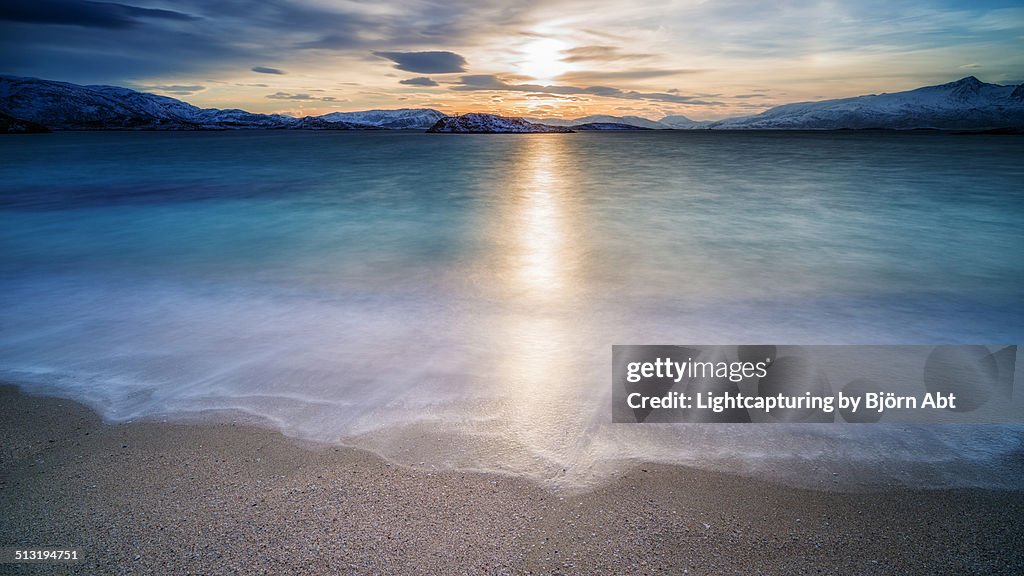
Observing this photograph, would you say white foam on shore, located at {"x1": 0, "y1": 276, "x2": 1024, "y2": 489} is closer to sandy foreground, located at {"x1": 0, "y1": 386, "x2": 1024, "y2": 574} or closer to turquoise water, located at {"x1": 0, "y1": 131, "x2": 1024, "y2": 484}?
turquoise water, located at {"x1": 0, "y1": 131, "x2": 1024, "y2": 484}

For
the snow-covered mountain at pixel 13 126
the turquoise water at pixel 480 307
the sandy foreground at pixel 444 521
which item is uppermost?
the snow-covered mountain at pixel 13 126

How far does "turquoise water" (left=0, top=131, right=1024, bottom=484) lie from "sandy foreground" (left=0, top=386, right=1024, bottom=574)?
0.29 metres

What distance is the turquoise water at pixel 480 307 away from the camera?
11.9 ft

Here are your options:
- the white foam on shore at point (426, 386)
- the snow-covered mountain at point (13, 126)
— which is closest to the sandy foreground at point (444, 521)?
the white foam on shore at point (426, 386)

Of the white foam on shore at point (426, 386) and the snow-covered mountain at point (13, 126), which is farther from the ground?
the snow-covered mountain at point (13, 126)

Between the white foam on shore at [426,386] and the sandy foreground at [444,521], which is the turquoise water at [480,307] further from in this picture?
the sandy foreground at [444,521]

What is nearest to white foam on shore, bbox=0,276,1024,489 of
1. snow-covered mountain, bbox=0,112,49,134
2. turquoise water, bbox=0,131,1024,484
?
turquoise water, bbox=0,131,1024,484

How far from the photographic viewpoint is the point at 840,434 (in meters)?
3.62

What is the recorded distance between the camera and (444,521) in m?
2.72

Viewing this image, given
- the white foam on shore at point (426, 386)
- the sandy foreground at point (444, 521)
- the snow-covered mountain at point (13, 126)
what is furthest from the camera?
the snow-covered mountain at point (13, 126)

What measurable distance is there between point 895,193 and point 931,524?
2115 centimetres

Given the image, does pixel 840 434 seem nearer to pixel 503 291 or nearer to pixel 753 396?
pixel 753 396

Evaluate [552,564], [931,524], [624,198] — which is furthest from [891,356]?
[624,198]

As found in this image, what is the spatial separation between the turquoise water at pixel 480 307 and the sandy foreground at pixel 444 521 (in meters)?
0.29
